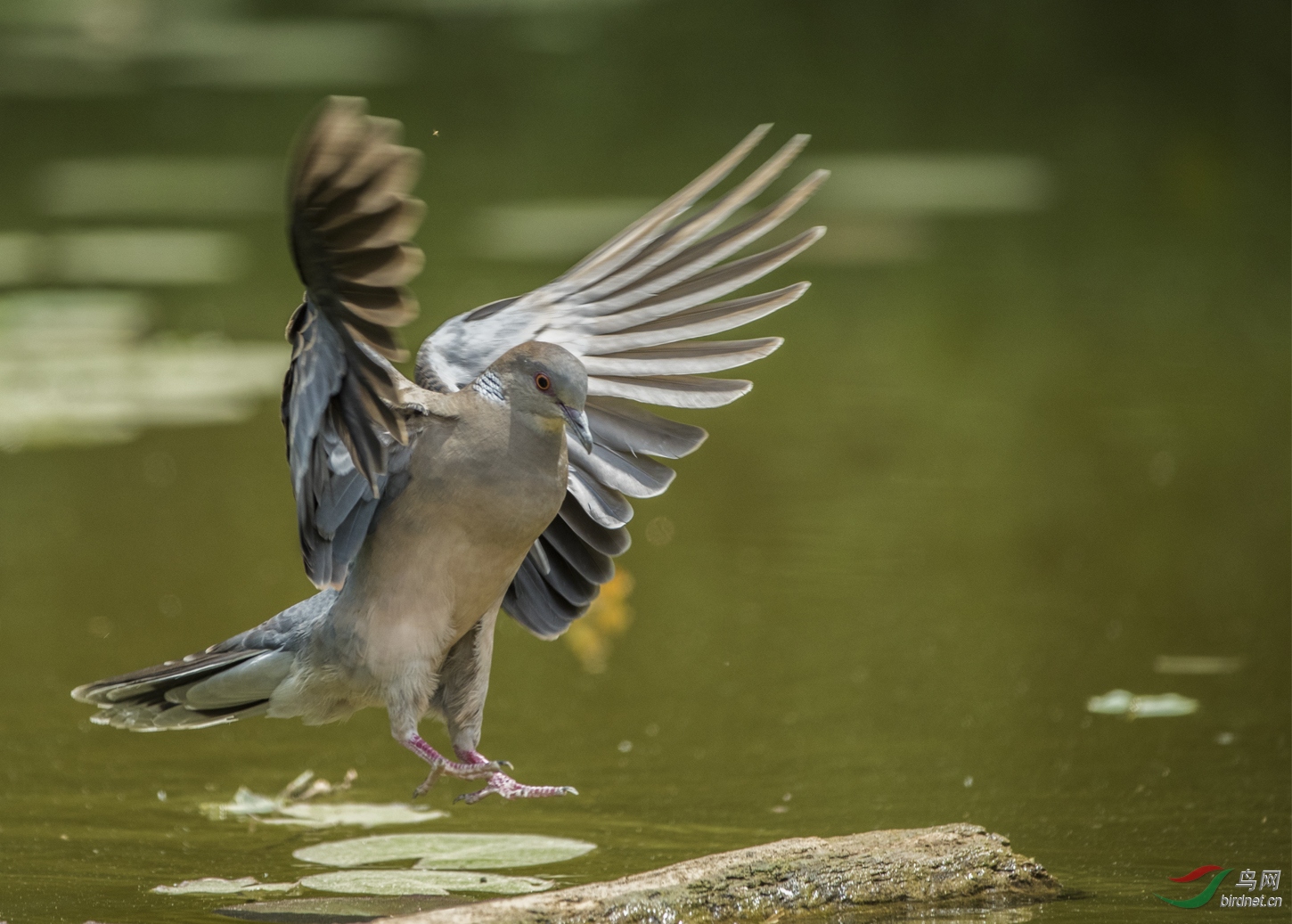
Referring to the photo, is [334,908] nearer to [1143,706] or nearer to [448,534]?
[448,534]

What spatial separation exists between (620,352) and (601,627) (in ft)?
5.82

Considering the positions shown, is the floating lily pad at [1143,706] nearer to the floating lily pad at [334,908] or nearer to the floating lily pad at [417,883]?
the floating lily pad at [417,883]

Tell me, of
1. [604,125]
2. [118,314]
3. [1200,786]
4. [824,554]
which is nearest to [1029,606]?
[824,554]

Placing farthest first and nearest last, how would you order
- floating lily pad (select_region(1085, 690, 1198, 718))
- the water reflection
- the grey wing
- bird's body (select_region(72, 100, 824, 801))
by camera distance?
the water reflection → floating lily pad (select_region(1085, 690, 1198, 718)) → bird's body (select_region(72, 100, 824, 801)) → the grey wing

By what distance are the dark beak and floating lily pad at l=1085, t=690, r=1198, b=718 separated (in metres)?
2.08

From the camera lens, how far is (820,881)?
3.87 meters

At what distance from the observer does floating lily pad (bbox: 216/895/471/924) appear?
3982 mm

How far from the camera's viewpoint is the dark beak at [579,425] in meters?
4.01

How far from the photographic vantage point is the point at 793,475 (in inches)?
310

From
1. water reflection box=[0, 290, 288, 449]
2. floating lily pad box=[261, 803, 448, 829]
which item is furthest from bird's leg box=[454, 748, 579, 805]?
water reflection box=[0, 290, 288, 449]

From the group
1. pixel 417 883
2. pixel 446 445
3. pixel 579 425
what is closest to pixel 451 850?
pixel 417 883

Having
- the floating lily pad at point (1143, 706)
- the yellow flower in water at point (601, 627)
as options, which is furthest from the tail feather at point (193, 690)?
the floating lily pad at point (1143, 706)

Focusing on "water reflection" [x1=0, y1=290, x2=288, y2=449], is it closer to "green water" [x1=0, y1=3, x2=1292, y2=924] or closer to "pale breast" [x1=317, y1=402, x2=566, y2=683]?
"green water" [x1=0, y1=3, x2=1292, y2=924]

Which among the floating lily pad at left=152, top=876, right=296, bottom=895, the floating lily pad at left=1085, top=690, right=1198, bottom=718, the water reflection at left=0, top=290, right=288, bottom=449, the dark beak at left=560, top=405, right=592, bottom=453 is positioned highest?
the water reflection at left=0, top=290, right=288, bottom=449
